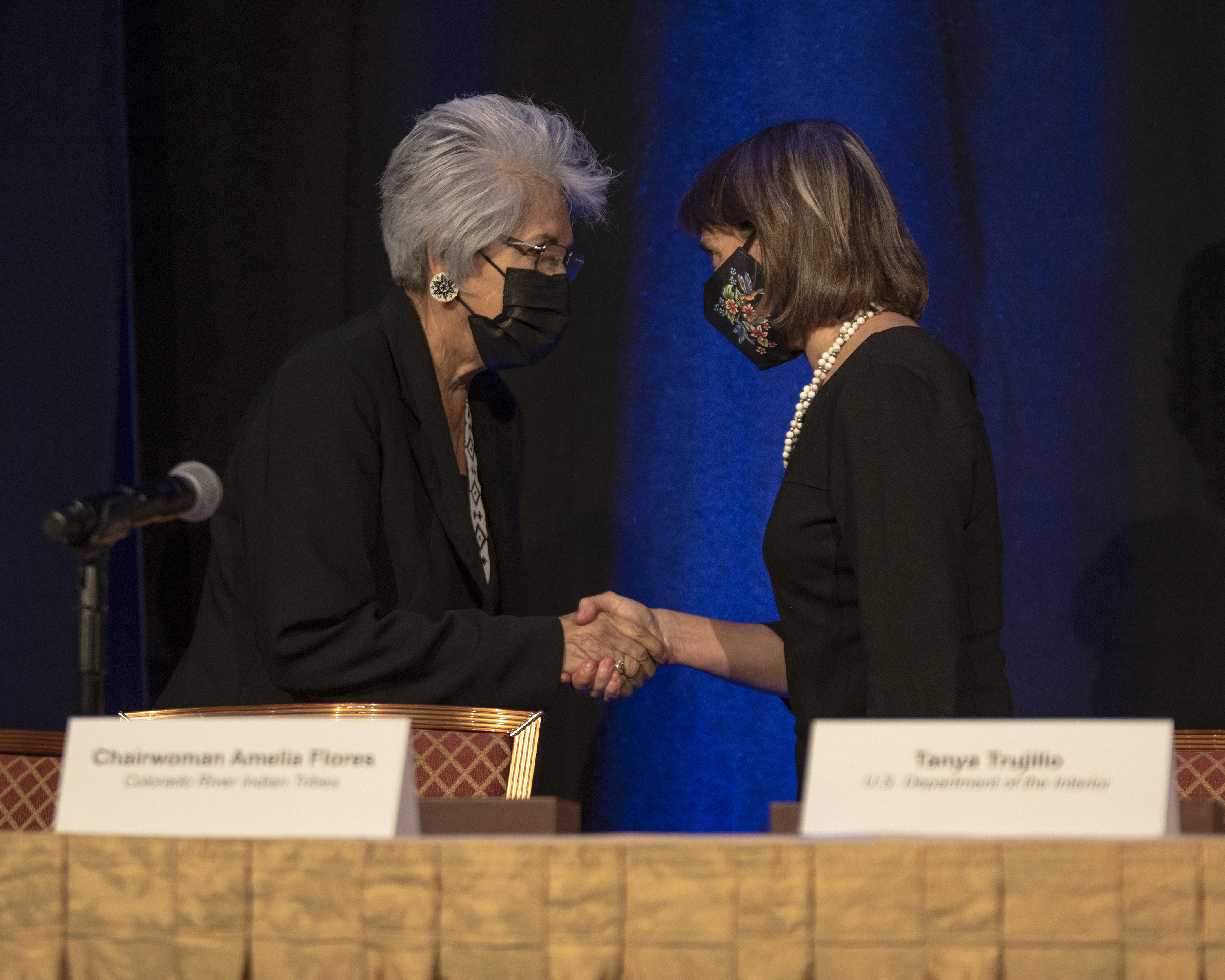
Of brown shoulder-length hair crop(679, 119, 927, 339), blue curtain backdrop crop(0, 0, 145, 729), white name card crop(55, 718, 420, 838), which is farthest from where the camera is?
blue curtain backdrop crop(0, 0, 145, 729)

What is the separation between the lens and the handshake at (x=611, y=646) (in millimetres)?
2337

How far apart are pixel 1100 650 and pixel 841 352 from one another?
128cm

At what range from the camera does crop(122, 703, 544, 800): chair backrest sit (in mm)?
1775

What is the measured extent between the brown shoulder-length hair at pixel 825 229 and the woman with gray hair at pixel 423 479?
1.95 ft

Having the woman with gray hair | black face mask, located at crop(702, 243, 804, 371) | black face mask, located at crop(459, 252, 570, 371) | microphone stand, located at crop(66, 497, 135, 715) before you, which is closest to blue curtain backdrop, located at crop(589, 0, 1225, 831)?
the woman with gray hair

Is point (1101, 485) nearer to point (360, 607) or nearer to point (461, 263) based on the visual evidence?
point (461, 263)

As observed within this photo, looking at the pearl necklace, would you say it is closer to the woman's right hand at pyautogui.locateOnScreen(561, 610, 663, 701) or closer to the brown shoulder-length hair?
the brown shoulder-length hair

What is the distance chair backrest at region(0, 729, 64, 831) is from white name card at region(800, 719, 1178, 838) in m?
1.53

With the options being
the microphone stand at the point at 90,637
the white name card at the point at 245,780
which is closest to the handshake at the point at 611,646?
the microphone stand at the point at 90,637

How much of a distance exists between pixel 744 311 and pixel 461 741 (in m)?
0.84

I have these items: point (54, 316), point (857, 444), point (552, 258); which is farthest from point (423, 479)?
point (54, 316)

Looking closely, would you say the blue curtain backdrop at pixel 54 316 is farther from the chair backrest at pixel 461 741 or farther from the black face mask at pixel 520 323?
the chair backrest at pixel 461 741

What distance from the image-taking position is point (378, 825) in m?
0.90

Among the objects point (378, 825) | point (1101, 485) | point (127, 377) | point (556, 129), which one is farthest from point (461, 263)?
point (378, 825)
